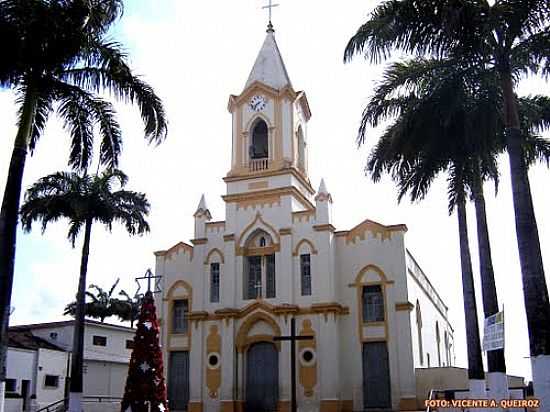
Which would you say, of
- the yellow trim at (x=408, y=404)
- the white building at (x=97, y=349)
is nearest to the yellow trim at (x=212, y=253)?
the white building at (x=97, y=349)

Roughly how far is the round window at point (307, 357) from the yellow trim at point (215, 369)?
396cm

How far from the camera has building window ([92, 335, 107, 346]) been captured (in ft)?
128

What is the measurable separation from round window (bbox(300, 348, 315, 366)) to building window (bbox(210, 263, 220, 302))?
5068 mm

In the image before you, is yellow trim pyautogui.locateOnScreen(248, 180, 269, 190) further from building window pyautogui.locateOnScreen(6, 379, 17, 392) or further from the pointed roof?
building window pyautogui.locateOnScreen(6, 379, 17, 392)

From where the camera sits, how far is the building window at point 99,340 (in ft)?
128

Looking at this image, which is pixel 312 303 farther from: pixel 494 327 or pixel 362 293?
pixel 494 327

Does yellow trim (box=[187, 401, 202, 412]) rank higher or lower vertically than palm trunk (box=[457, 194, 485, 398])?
lower

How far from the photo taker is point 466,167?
65.8 ft

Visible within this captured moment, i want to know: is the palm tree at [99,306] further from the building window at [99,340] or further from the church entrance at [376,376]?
the church entrance at [376,376]

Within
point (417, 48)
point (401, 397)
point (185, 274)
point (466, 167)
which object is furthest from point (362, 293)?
point (417, 48)

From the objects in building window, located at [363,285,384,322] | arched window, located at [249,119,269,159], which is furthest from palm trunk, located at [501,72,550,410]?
arched window, located at [249,119,269,159]

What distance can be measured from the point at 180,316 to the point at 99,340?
911 cm

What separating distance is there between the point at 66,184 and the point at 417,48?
1766cm

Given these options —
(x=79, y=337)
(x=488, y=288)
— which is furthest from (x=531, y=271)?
(x=79, y=337)
